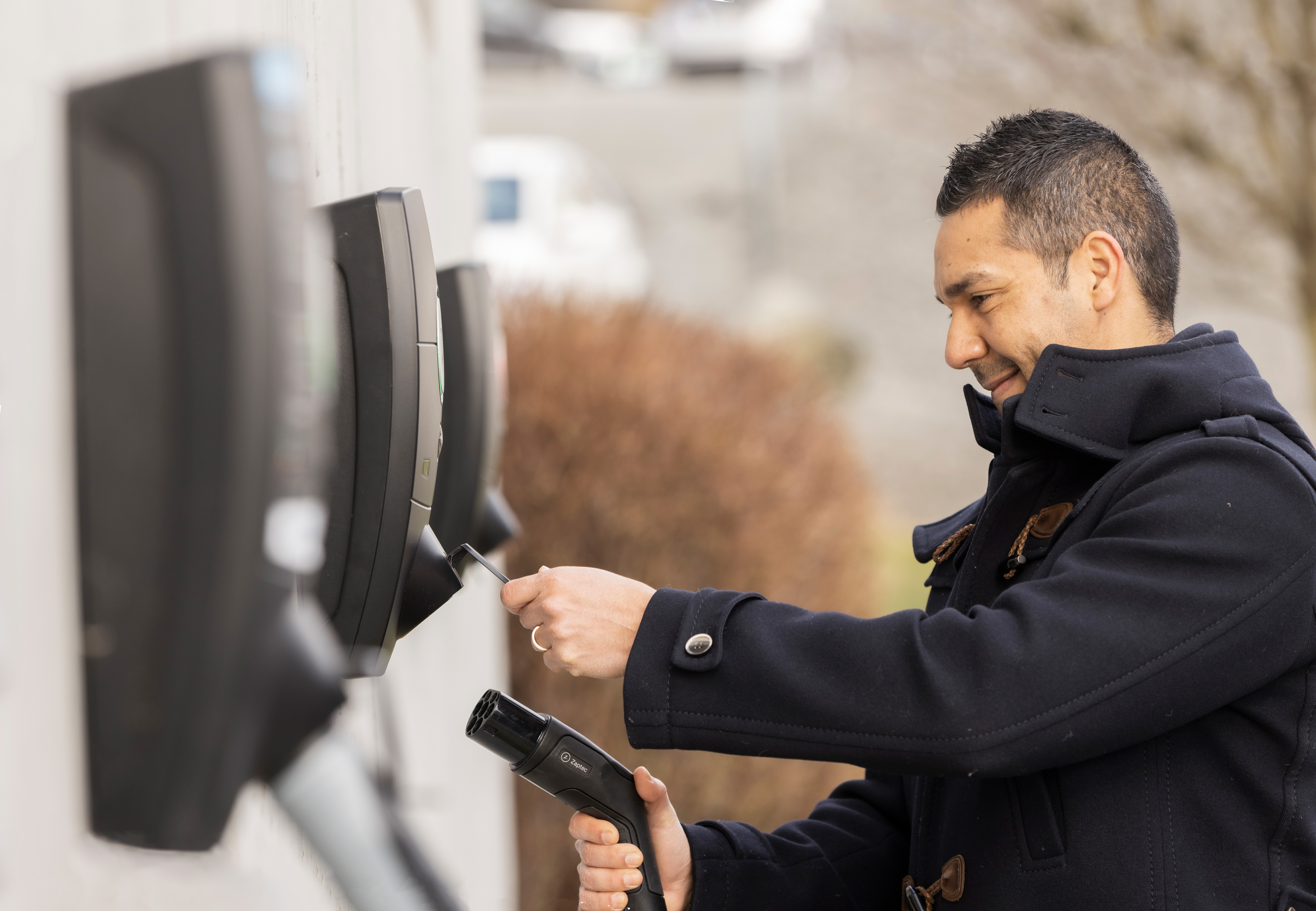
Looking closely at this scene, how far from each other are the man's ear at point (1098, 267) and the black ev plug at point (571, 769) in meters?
0.75

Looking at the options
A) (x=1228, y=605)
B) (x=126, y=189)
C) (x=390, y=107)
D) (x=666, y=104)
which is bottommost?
(x=1228, y=605)

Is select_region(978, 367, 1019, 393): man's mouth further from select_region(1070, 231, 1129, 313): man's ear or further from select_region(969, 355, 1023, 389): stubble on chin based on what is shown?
A: select_region(1070, 231, 1129, 313): man's ear

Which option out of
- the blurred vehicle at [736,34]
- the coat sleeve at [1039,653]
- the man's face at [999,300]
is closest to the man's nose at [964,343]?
the man's face at [999,300]

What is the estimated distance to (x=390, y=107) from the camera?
1907mm

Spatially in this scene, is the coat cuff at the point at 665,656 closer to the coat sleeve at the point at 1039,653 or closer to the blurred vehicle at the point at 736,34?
the coat sleeve at the point at 1039,653

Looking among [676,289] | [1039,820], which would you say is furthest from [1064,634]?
[676,289]

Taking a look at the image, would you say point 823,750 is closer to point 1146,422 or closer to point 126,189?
point 1146,422

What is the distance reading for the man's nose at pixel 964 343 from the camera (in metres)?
1.43

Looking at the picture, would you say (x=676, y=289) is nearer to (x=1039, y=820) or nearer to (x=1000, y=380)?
(x=1000, y=380)

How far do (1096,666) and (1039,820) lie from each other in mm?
234

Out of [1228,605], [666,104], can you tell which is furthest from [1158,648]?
[666,104]

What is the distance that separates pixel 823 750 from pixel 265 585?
30.2 inches

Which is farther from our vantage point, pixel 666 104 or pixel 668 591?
pixel 666 104

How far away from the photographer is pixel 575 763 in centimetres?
135
